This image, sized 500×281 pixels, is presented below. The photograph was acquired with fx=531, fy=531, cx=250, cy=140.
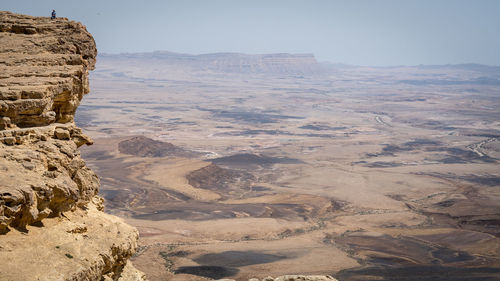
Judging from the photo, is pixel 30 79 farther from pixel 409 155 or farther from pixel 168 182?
pixel 409 155

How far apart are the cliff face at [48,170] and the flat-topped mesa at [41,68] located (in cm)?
2

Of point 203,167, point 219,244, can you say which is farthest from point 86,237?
point 203,167

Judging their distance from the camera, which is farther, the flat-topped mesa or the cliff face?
the flat-topped mesa

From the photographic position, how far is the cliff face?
9477 millimetres

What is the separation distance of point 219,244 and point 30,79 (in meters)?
23.8

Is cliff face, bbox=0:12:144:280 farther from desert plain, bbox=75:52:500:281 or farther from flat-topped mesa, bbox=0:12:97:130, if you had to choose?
desert plain, bbox=75:52:500:281

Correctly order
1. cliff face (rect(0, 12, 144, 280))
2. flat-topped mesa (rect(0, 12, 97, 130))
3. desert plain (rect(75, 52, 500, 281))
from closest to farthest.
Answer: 1. cliff face (rect(0, 12, 144, 280))
2. flat-topped mesa (rect(0, 12, 97, 130))
3. desert plain (rect(75, 52, 500, 281))

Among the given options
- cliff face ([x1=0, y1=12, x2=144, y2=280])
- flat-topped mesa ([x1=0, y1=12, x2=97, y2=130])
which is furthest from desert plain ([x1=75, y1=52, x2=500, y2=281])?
flat-topped mesa ([x1=0, y1=12, x2=97, y2=130])

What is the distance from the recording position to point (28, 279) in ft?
28.1

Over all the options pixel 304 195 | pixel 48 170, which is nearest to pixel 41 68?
pixel 48 170

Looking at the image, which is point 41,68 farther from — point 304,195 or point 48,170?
point 304,195

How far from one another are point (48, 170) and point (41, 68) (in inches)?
124

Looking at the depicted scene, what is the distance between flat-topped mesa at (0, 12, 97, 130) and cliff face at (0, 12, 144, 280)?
0.07ft

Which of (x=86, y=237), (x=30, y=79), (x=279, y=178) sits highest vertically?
(x=30, y=79)
